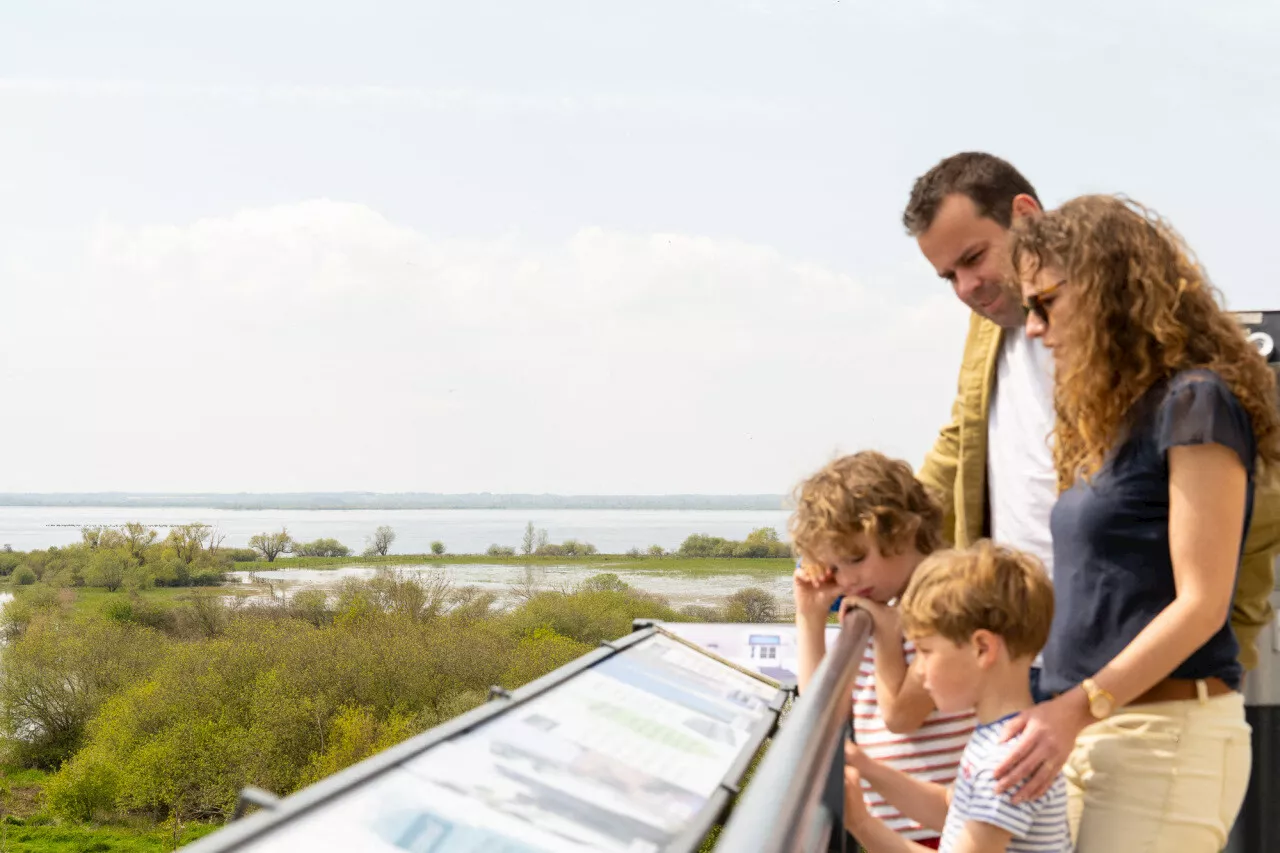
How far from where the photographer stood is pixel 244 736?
57.8 m

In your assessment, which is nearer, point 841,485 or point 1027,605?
point 1027,605

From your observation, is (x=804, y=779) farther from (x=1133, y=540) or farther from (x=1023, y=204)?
(x=1023, y=204)

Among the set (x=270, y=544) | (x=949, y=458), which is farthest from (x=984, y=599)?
(x=270, y=544)

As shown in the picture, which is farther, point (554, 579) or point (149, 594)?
point (554, 579)

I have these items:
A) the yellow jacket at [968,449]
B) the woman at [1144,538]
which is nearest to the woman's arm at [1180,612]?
the woman at [1144,538]

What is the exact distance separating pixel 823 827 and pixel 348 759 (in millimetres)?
56279

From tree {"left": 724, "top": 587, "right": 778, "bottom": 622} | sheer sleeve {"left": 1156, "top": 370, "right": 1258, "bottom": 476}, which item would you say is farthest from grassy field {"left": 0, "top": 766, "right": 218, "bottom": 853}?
sheer sleeve {"left": 1156, "top": 370, "right": 1258, "bottom": 476}

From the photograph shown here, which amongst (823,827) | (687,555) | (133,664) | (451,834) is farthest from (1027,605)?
(687,555)

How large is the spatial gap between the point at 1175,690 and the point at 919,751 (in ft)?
1.39

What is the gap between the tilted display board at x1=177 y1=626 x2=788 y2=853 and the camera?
139 centimetres

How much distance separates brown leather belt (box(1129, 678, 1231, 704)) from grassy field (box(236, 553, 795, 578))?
113 m

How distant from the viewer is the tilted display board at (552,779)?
139 centimetres

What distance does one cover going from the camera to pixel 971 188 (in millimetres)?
1948

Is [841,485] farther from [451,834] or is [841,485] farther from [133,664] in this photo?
[133,664]
